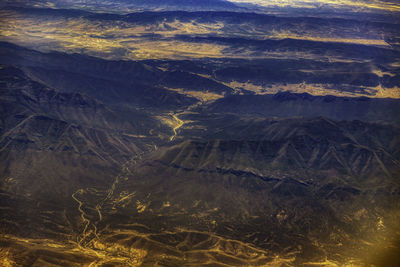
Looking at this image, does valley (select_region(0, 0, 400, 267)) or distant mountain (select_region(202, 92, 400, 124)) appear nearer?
valley (select_region(0, 0, 400, 267))

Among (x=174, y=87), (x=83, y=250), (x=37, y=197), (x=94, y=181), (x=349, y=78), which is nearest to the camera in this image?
(x=83, y=250)

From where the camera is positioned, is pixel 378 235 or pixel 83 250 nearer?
pixel 83 250

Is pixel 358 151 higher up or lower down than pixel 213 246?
higher up

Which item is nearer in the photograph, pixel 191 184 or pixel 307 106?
pixel 191 184

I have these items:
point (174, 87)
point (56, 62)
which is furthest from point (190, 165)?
point (56, 62)

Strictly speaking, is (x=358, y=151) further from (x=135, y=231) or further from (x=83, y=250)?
(x=83, y=250)

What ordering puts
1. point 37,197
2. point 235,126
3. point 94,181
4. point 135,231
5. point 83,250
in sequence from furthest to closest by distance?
1. point 235,126
2. point 94,181
3. point 37,197
4. point 135,231
5. point 83,250

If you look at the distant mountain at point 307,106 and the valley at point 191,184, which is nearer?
the valley at point 191,184

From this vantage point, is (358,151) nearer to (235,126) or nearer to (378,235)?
(378,235)

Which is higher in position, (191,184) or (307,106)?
(307,106)

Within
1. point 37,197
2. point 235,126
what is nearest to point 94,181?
point 37,197
